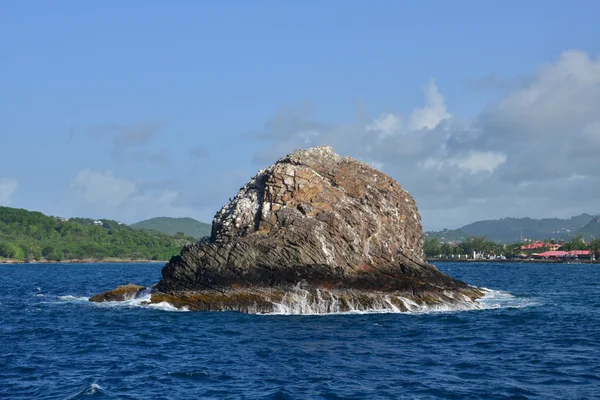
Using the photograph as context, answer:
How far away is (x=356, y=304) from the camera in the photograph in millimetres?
53531

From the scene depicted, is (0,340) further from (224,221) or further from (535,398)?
(535,398)

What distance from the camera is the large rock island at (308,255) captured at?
53.5 meters

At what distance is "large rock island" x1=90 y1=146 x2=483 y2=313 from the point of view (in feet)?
176

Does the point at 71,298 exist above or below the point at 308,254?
below

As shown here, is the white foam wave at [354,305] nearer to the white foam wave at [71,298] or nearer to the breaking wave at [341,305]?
the breaking wave at [341,305]

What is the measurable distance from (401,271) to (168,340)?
76.8ft

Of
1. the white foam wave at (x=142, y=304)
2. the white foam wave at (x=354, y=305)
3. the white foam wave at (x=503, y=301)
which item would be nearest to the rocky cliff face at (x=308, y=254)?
the white foam wave at (x=354, y=305)

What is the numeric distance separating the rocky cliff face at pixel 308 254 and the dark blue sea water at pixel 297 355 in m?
2.84

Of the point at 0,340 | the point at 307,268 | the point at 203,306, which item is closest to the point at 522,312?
the point at 307,268

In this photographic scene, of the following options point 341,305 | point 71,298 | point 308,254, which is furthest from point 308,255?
point 71,298

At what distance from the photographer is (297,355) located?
36.6m

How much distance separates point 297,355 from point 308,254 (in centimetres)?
1840

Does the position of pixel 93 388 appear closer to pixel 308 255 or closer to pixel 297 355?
pixel 297 355

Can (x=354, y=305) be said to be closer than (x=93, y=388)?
No
